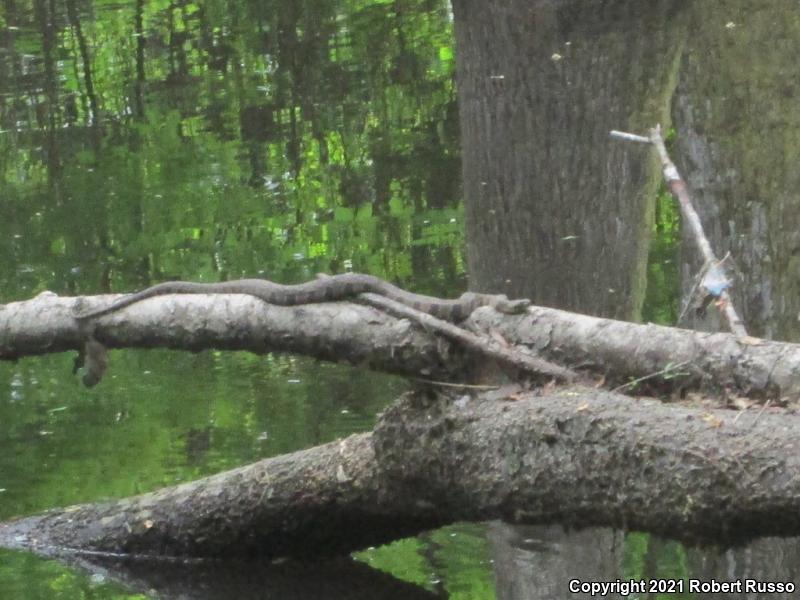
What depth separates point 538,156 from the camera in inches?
211

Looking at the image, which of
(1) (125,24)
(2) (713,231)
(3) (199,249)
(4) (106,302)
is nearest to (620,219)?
(2) (713,231)

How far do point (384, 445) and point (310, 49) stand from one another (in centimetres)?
1088

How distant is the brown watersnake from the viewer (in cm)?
412

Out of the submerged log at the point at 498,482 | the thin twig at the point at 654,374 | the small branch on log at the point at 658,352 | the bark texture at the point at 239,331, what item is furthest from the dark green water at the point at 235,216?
the thin twig at the point at 654,374

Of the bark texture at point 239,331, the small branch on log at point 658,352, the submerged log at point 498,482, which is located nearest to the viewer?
the submerged log at point 498,482

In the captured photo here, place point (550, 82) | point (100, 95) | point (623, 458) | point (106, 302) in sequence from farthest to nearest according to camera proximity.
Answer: point (100, 95) → point (550, 82) → point (106, 302) → point (623, 458)

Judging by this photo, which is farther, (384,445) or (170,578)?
(170,578)

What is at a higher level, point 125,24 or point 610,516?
point 125,24

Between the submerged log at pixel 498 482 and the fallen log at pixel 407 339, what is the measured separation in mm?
137

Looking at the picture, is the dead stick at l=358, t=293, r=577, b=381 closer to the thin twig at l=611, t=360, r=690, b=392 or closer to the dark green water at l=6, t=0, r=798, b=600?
the thin twig at l=611, t=360, r=690, b=392

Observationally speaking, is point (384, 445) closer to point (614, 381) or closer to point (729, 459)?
point (614, 381)

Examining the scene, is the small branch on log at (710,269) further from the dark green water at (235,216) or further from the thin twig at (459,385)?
the dark green water at (235,216)

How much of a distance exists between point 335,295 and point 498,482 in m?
0.81

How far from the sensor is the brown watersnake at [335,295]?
162 inches
